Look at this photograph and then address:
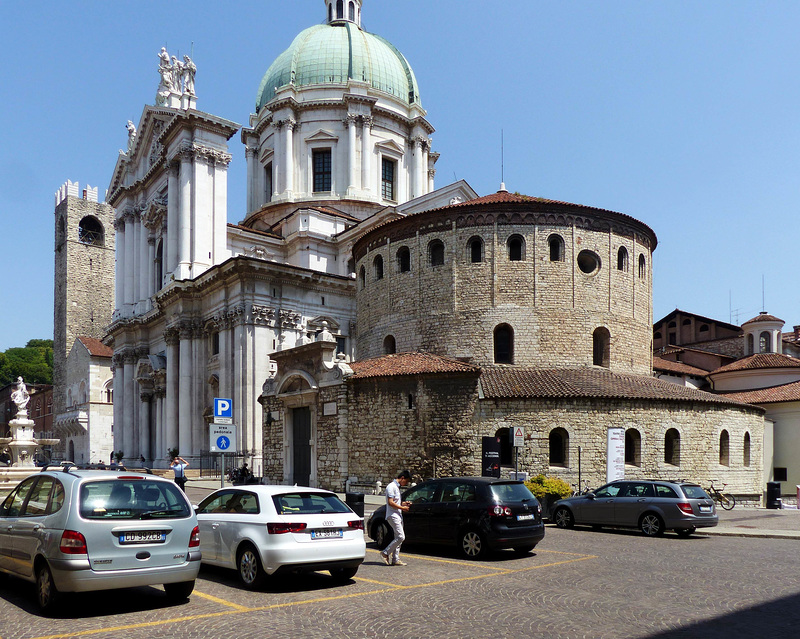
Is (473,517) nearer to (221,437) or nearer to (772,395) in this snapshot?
(221,437)

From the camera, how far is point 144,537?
906 cm

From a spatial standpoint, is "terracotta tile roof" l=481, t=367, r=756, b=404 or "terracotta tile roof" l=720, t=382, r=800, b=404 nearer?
"terracotta tile roof" l=481, t=367, r=756, b=404

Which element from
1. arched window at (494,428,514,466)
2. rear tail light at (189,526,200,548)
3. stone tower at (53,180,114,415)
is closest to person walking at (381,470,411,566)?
rear tail light at (189,526,200,548)


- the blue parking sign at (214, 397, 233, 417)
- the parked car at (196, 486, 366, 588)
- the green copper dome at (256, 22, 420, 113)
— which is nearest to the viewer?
the parked car at (196, 486, 366, 588)

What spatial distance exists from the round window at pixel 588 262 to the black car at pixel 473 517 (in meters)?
19.8

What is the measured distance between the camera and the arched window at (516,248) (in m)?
32.1

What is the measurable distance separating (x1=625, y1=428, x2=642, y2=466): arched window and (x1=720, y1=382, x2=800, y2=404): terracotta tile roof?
1180 centimetres

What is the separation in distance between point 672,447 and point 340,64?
4215cm

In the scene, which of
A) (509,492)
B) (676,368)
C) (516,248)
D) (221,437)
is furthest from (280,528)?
(676,368)

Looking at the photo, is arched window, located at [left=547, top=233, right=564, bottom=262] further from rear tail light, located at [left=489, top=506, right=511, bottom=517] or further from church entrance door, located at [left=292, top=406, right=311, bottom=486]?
rear tail light, located at [left=489, top=506, right=511, bottom=517]

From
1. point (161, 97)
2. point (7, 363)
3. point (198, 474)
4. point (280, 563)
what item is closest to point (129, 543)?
point (280, 563)

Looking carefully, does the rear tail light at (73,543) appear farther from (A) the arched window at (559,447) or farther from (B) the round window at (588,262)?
(B) the round window at (588,262)

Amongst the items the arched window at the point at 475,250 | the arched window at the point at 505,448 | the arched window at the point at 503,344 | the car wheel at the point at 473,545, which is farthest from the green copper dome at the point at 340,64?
the car wheel at the point at 473,545

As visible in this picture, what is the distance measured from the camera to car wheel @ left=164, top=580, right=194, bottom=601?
9.49m
